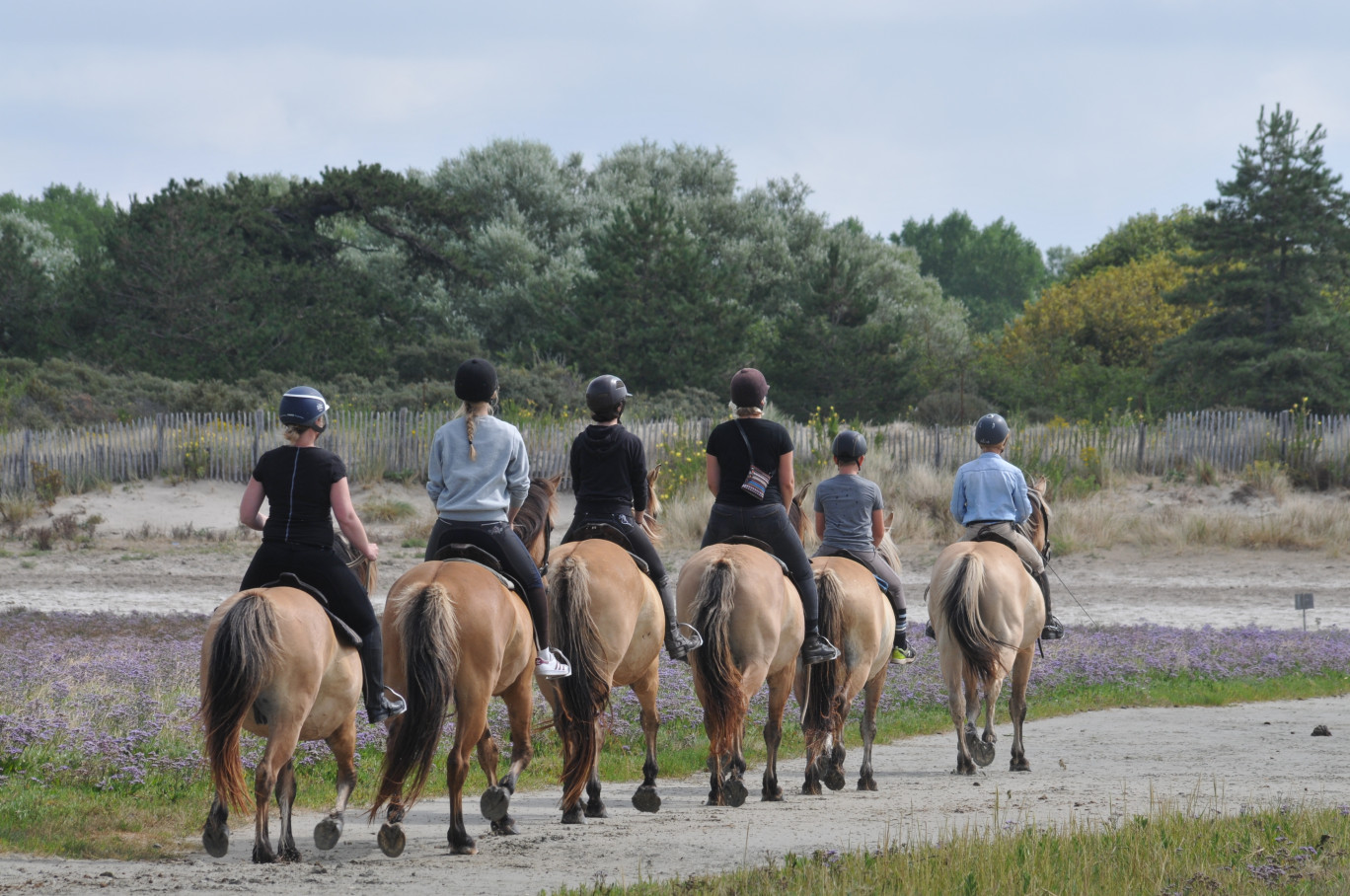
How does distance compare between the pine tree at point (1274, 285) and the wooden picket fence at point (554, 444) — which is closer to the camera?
the wooden picket fence at point (554, 444)

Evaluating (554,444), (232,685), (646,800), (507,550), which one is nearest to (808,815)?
(646,800)

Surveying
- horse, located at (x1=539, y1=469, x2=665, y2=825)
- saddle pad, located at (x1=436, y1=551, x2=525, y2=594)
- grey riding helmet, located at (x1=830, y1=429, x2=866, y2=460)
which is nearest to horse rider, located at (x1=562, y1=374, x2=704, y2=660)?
horse, located at (x1=539, y1=469, x2=665, y2=825)

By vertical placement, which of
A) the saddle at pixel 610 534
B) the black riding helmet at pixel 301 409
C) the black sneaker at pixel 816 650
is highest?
the black riding helmet at pixel 301 409

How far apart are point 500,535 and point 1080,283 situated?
5444 centimetres

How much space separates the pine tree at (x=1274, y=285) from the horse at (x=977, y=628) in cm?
3264

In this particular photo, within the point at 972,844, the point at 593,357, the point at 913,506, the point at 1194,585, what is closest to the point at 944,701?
the point at 972,844

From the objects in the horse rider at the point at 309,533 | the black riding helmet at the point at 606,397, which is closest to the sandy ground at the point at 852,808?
the horse rider at the point at 309,533

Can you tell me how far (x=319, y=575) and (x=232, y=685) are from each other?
845mm

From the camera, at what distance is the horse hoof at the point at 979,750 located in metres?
10.1

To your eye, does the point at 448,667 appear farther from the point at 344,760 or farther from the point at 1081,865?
the point at 1081,865

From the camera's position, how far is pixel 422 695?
7.23m

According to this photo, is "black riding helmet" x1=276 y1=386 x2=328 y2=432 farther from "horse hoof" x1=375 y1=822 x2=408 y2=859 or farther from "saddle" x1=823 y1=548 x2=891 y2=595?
"saddle" x1=823 y1=548 x2=891 y2=595

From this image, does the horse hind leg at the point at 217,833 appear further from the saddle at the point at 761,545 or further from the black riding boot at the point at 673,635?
the saddle at the point at 761,545

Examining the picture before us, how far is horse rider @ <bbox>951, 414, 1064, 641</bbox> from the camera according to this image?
37.0ft
